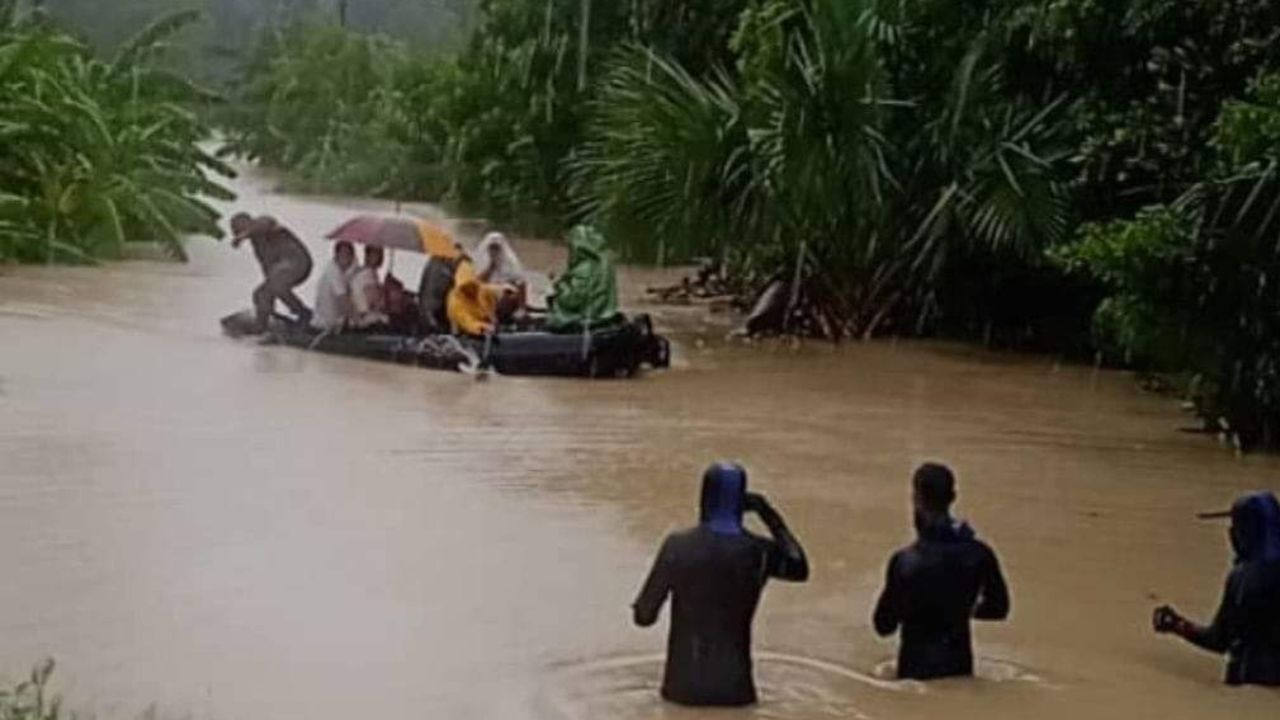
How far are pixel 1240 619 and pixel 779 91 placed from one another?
12534 mm

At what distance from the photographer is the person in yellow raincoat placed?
18.0m

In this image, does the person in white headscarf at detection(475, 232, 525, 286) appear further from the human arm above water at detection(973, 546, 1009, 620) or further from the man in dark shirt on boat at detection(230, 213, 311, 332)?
the human arm above water at detection(973, 546, 1009, 620)

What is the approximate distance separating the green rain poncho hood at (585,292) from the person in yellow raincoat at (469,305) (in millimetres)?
529

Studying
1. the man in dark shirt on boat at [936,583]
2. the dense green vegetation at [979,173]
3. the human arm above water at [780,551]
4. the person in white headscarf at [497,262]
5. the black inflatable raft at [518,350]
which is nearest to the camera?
the human arm above water at [780,551]

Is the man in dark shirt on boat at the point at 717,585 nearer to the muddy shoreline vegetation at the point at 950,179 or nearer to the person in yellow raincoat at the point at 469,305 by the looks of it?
the muddy shoreline vegetation at the point at 950,179

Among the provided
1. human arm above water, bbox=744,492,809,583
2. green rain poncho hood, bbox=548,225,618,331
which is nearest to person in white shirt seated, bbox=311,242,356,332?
green rain poncho hood, bbox=548,225,618,331

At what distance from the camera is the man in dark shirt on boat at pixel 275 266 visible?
19266mm

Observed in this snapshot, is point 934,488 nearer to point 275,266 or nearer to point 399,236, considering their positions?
point 399,236

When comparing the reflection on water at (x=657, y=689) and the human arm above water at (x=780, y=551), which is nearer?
the human arm above water at (x=780, y=551)

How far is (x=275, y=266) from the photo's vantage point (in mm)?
19469

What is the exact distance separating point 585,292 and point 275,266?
2990mm

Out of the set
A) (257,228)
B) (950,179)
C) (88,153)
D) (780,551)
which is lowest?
(780,551)

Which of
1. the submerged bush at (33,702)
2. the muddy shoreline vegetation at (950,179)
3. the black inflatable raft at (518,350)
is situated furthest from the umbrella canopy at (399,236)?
the submerged bush at (33,702)

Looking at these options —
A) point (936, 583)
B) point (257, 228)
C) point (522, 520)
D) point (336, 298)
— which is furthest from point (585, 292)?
point (936, 583)
